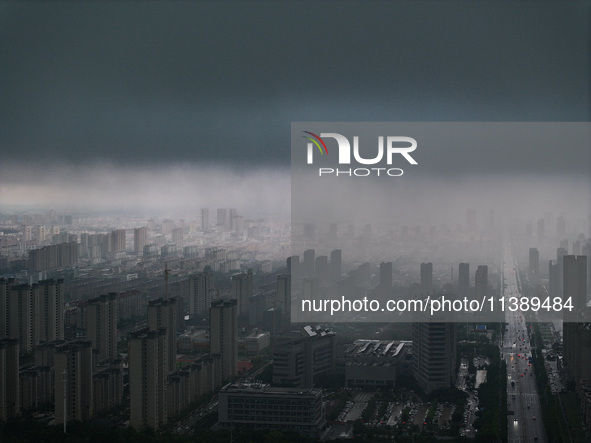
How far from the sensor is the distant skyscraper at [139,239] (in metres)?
5.98

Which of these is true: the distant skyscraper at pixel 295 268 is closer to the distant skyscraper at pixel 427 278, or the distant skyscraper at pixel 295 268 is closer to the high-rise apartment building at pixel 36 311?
the distant skyscraper at pixel 427 278

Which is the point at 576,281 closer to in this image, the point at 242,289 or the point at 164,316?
the point at 242,289

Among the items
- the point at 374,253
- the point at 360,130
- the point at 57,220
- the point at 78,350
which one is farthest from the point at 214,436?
the point at 57,220

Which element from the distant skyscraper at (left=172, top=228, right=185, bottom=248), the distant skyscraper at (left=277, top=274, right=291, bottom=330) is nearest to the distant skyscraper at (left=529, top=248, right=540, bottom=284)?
the distant skyscraper at (left=277, top=274, right=291, bottom=330)

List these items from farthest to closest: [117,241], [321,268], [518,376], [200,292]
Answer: [200,292] → [117,241] → [518,376] → [321,268]

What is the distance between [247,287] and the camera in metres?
6.49

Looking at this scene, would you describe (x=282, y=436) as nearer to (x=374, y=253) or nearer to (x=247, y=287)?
(x=374, y=253)

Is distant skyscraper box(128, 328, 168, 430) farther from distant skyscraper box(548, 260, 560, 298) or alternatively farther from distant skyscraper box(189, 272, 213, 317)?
distant skyscraper box(548, 260, 560, 298)

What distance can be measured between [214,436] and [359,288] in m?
1.46

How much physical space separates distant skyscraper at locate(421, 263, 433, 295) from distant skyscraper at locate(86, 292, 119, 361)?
3.03 meters

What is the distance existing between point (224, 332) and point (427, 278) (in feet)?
7.21

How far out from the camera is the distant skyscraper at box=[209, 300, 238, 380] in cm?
566

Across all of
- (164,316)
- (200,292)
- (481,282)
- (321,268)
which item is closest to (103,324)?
(164,316)

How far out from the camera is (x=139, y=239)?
614cm
